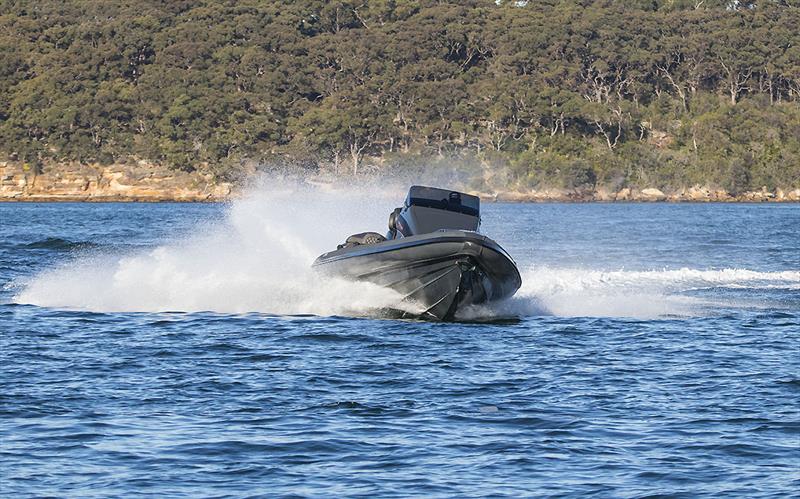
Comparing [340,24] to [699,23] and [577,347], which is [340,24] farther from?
[577,347]

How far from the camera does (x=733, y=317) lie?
2170 cm

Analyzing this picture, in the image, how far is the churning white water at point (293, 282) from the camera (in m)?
22.1

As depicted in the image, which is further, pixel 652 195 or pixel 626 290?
pixel 652 195

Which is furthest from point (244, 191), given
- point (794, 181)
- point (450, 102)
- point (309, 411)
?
point (309, 411)

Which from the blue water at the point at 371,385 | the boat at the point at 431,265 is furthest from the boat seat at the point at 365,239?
the blue water at the point at 371,385

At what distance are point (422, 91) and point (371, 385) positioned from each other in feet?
344

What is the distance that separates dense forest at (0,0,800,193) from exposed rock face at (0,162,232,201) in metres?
1.12

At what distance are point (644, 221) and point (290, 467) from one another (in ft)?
195

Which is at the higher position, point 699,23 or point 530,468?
point 699,23

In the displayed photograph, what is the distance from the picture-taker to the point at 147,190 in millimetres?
114750

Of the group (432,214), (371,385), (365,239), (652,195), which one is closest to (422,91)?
(652,195)

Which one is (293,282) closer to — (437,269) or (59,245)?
(437,269)

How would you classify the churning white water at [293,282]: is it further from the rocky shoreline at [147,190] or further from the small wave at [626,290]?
the rocky shoreline at [147,190]

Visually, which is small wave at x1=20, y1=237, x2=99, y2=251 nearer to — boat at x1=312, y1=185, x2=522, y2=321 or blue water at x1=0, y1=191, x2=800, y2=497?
blue water at x1=0, y1=191, x2=800, y2=497
